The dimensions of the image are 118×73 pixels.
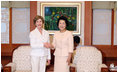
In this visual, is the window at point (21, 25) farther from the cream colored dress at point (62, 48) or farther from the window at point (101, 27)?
the cream colored dress at point (62, 48)

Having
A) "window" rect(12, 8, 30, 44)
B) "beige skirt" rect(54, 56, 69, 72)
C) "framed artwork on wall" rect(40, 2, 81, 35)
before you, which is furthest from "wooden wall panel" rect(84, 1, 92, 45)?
"beige skirt" rect(54, 56, 69, 72)

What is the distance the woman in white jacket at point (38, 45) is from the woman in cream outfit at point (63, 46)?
144mm

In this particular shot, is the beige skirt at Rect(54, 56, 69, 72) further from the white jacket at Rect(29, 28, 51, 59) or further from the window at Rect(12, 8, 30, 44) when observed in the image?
the window at Rect(12, 8, 30, 44)

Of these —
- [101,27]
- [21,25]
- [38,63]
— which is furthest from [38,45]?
[101,27]

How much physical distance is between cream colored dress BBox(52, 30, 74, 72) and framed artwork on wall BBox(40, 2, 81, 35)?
6.05 feet

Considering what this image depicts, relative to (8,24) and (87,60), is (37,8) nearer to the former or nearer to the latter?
(8,24)

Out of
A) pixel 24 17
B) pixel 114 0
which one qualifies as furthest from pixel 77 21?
pixel 24 17

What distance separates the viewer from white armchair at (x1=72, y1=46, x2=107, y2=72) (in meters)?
3.74

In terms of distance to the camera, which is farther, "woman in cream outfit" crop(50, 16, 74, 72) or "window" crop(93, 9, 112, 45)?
"window" crop(93, 9, 112, 45)

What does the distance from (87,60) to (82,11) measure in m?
1.39

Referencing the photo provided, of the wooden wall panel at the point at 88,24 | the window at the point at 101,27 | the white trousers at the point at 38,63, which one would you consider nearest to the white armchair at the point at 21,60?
the white trousers at the point at 38,63

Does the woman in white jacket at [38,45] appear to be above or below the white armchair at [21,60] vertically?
above

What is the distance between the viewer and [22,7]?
476 centimetres

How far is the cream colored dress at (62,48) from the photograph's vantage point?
274 centimetres
